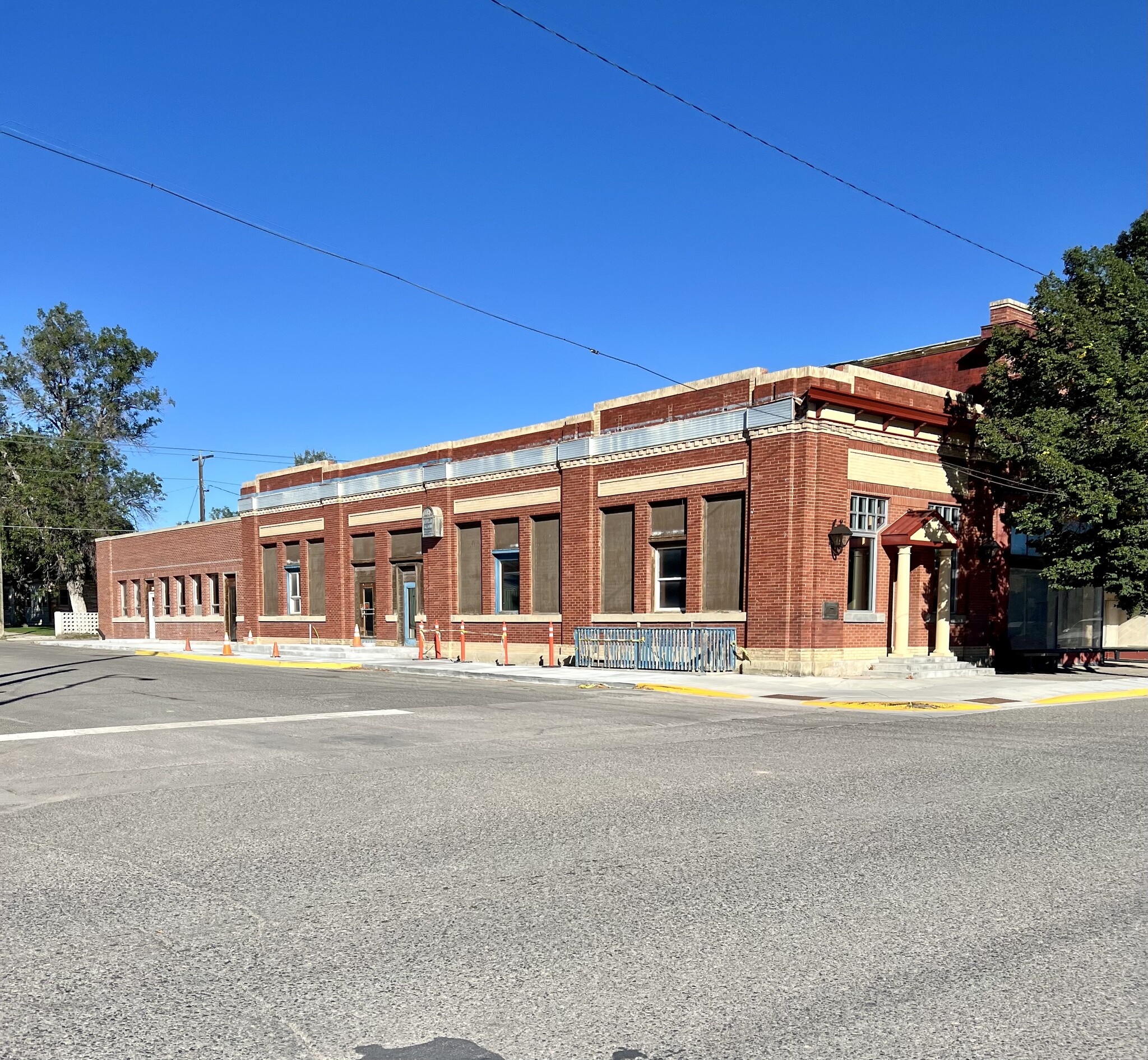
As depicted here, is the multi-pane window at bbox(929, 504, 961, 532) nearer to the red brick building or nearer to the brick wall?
the red brick building

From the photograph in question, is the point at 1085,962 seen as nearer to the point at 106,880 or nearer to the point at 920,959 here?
the point at 920,959

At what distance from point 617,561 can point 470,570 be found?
6527 millimetres

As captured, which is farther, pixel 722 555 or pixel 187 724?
pixel 722 555

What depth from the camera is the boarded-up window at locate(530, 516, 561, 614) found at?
2812 cm

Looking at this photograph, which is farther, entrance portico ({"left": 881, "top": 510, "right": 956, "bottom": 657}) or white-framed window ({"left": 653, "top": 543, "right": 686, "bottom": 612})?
white-framed window ({"left": 653, "top": 543, "right": 686, "bottom": 612})

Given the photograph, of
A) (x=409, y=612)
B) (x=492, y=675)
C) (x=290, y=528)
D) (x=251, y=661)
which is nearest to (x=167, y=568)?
(x=290, y=528)

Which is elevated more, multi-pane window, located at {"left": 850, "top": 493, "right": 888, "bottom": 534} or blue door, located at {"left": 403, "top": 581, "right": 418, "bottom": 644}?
multi-pane window, located at {"left": 850, "top": 493, "right": 888, "bottom": 534}

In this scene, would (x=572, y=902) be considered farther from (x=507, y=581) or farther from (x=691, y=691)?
(x=507, y=581)

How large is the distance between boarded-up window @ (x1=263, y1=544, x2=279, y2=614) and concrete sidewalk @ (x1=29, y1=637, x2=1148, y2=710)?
33.6ft

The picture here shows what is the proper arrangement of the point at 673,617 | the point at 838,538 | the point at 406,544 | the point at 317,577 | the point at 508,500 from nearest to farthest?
the point at 838,538, the point at 673,617, the point at 508,500, the point at 406,544, the point at 317,577

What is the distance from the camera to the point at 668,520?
2491 centimetres

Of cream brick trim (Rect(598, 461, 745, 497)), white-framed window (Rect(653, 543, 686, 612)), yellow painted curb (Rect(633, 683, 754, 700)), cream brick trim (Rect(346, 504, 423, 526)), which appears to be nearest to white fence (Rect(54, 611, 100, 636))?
cream brick trim (Rect(346, 504, 423, 526))

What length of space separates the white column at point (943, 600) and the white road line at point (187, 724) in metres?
14.9

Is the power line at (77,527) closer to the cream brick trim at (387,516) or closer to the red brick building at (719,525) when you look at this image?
the cream brick trim at (387,516)
